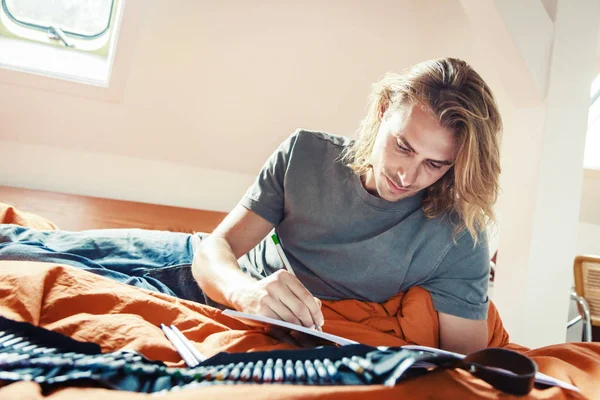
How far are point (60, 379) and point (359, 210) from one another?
0.89 m

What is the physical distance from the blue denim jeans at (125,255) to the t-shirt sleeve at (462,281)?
534 mm

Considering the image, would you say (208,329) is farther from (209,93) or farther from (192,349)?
(209,93)

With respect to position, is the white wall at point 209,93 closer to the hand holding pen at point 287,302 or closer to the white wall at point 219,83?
the white wall at point 219,83

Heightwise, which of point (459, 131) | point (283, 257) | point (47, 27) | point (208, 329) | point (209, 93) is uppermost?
point (47, 27)

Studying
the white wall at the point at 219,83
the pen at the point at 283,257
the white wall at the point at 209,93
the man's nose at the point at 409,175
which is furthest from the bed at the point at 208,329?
the white wall at the point at 219,83

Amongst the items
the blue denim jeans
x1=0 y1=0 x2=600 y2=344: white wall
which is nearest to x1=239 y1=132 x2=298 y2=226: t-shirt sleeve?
the blue denim jeans

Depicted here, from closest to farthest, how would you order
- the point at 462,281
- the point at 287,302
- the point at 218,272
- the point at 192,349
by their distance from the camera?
1. the point at 192,349
2. the point at 287,302
3. the point at 218,272
4. the point at 462,281

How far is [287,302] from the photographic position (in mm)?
960

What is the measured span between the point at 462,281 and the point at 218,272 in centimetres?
57

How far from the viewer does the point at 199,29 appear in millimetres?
2500

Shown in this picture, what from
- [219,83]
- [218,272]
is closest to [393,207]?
[218,272]

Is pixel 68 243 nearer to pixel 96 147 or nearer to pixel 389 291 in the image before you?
pixel 389 291

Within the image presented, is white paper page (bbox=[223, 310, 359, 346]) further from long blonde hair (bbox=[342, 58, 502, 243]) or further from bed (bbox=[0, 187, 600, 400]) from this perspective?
long blonde hair (bbox=[342, 58, 502, 243])

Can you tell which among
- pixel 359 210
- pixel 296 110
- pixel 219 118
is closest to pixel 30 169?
pixel 219 118
